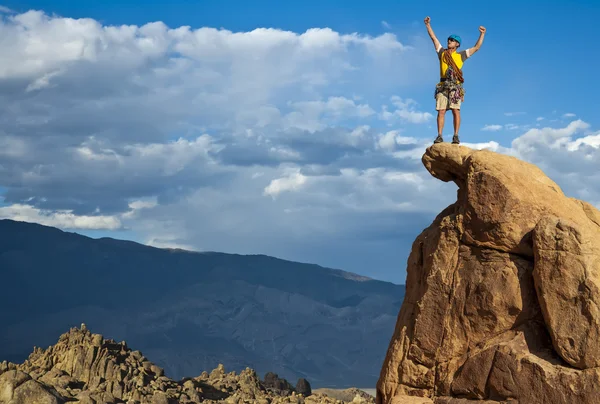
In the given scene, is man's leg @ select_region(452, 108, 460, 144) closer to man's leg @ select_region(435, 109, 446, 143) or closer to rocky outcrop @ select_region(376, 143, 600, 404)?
man's leg @ select_region(435, 109, 446, 143)

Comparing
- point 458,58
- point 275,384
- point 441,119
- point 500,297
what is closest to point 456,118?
point 441,119

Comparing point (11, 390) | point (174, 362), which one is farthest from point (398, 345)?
point (174, 362)

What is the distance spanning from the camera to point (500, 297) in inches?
651

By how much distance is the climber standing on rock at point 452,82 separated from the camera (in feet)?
63.1

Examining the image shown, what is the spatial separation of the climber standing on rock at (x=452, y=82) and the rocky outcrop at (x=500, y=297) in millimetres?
1281

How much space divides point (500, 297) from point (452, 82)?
5.40m

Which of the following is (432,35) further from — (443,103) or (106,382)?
(106,382)

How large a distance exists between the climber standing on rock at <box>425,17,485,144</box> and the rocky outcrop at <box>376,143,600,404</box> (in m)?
1.28

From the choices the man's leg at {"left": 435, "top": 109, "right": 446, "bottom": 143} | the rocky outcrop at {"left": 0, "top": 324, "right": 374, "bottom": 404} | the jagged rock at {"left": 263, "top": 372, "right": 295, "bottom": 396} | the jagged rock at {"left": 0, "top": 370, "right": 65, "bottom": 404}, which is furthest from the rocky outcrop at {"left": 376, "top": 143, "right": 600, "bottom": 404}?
the jagged rock at {"left": 263, "top": 372, "right": 295, "bottom": 396}

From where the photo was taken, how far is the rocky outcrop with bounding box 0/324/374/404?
52.1m

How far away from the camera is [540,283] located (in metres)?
15.8

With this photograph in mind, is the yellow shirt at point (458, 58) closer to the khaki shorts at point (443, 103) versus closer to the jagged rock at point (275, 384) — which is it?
the khaki shorts at point (443, 103)

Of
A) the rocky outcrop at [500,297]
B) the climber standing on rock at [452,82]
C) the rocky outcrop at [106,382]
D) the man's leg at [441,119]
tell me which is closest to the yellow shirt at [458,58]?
the climber standing on rock at [452,82]

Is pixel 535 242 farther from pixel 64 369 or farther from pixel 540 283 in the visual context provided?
pixel 64 369
